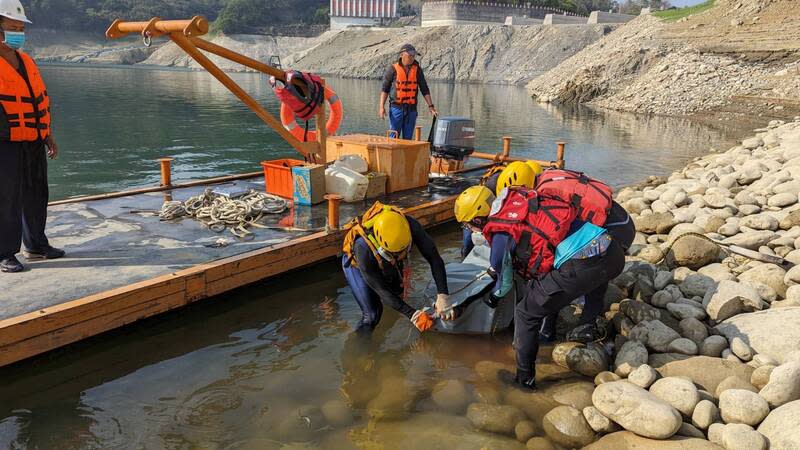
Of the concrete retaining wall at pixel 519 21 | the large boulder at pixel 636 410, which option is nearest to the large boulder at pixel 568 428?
the large boulder at pixel 636 410

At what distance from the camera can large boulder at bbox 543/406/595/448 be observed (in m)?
4.16

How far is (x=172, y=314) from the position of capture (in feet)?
19.2

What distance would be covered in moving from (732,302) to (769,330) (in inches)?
19.7

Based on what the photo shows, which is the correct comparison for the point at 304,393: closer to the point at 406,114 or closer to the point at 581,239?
the point at 581,239

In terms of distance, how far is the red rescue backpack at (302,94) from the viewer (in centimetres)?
744

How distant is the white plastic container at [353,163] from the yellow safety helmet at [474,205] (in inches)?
150

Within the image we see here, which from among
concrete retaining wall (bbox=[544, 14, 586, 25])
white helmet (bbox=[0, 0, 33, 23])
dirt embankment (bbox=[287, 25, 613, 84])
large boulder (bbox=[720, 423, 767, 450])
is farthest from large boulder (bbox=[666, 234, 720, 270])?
concrete retaining wall (bbox=[544, 14, 586, 25])

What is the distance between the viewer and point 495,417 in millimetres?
4426

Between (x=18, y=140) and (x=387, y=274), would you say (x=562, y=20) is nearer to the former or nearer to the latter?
(x=387, y=274)

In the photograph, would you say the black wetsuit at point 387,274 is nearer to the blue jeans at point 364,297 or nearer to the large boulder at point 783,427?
the blue jeans at point 364,297

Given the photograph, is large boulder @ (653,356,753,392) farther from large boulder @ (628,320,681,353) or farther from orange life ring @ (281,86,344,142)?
orange life ring @ (281,86,344,142)

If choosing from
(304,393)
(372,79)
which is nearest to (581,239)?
(304,393)

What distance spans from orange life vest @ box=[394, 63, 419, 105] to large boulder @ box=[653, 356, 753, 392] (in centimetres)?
678

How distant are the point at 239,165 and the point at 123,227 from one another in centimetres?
952
